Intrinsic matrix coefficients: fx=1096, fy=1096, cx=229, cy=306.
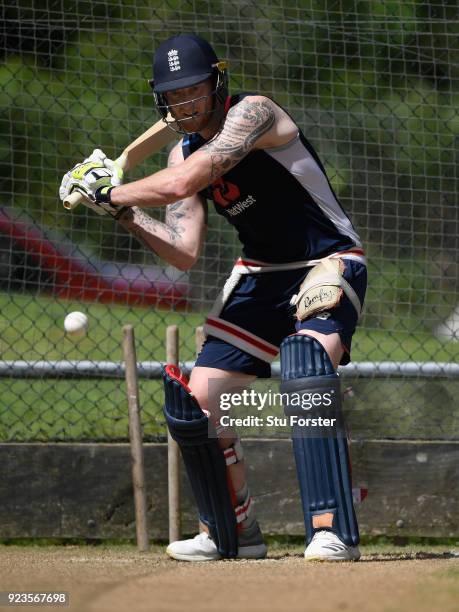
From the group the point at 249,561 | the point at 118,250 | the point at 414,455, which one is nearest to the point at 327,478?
the point at 249,561

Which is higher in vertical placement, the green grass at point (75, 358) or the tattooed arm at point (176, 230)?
the tattooed arm at point (176, 230)

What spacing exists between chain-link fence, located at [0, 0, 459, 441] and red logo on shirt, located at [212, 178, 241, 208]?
5.67 ft

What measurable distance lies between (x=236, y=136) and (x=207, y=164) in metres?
0.17

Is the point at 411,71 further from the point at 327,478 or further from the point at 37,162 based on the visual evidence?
the point at 327,478

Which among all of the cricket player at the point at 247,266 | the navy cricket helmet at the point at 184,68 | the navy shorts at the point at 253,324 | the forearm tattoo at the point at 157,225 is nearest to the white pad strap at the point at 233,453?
the cricket player at the point at 247,266

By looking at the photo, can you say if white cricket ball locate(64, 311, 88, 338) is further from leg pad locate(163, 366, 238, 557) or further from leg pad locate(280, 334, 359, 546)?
leg pad locate(280, 334, 359, 546)

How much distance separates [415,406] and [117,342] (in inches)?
85.7

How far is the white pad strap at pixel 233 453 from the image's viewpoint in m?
5.18

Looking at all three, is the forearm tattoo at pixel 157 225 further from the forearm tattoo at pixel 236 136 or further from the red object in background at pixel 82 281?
the red object in background at pixel 82 281

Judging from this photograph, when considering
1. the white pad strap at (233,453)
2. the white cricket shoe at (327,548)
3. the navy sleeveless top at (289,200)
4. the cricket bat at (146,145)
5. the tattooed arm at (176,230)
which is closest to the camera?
the white cricket shoe at (327,548)

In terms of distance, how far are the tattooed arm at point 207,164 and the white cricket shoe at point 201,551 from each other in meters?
1.63

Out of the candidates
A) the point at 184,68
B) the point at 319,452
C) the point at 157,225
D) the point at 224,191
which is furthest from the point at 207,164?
the point at 319,452

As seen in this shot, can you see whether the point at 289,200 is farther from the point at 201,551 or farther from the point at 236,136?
the point at 201,551

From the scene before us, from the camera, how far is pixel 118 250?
23.2ft
